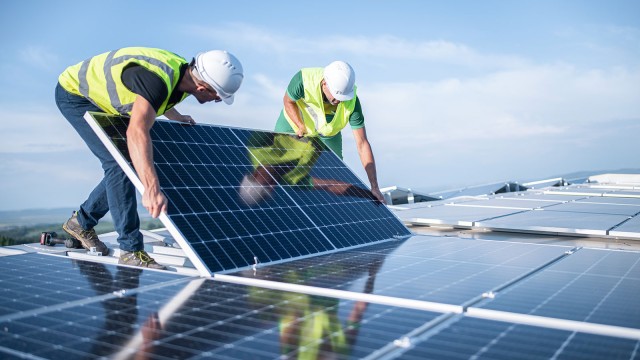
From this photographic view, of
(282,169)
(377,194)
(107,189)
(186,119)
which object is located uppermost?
(186,119)

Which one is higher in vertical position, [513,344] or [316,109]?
[316,109]

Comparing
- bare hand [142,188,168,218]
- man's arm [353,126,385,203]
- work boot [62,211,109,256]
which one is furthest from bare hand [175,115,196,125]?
man's arm [353,126,385,203]

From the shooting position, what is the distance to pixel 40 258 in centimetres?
543

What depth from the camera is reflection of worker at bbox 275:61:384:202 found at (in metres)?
7.53

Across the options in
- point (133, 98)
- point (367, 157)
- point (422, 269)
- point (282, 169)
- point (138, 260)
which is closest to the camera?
point (422, 269)

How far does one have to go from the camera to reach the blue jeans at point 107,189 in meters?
5.51

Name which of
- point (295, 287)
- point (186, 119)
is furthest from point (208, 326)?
point (186, 119)

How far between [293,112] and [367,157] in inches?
42.8

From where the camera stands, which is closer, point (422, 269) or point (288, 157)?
point (422, 269)

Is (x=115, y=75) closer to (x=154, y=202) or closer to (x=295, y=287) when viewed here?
(x=154, y=202)

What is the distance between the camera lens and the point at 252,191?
6121 millimetres

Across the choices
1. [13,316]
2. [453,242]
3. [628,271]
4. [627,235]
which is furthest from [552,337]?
[627,235]

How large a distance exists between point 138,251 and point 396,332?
114 inches

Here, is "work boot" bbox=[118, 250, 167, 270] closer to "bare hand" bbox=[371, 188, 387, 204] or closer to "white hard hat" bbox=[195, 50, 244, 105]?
"white hard hat" bbox=[195, 50, 244, 105]
